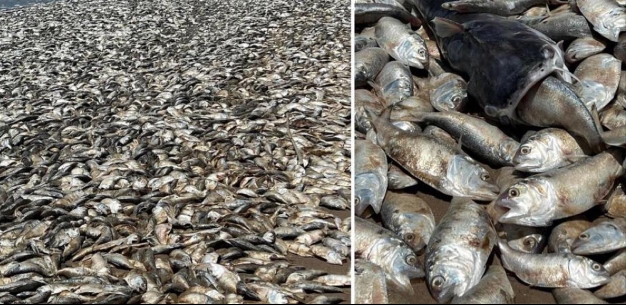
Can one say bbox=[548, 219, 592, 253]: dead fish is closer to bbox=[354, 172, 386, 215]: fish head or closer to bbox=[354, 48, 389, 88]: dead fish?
bbox=[354, 172, 386, 215]: fish head

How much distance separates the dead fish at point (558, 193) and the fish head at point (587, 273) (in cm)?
37

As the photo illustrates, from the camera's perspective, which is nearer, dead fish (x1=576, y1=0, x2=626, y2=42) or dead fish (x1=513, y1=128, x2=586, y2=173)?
dead fish (x1=513, y1=128, x2=586, y2=173)

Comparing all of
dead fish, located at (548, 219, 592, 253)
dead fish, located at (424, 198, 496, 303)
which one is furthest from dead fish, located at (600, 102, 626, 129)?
dead fish, located at (424, 198, 496, 303)

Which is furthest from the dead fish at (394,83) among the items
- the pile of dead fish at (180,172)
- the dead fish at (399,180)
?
the dead fish at (399,180)

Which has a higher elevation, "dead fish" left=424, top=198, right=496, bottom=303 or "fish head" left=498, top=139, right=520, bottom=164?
"dead fish" left=424, top=198, right=496, bottom=303

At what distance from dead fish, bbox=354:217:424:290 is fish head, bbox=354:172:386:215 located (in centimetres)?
29

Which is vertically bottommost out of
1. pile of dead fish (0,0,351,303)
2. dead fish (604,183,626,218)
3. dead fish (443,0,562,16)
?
pile of dead fish (0,0,351,303)

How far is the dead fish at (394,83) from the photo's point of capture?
5.38 meters

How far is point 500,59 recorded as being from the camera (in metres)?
4.66

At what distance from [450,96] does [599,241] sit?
195 cm

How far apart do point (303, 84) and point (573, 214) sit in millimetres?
5531

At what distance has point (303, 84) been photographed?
8.81 metres

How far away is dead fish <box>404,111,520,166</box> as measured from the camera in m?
4.41

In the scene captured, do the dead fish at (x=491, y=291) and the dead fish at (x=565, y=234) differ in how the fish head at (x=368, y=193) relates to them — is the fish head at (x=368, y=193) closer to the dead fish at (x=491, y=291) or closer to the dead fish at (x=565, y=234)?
the dead fish at (x=491, y=291)
